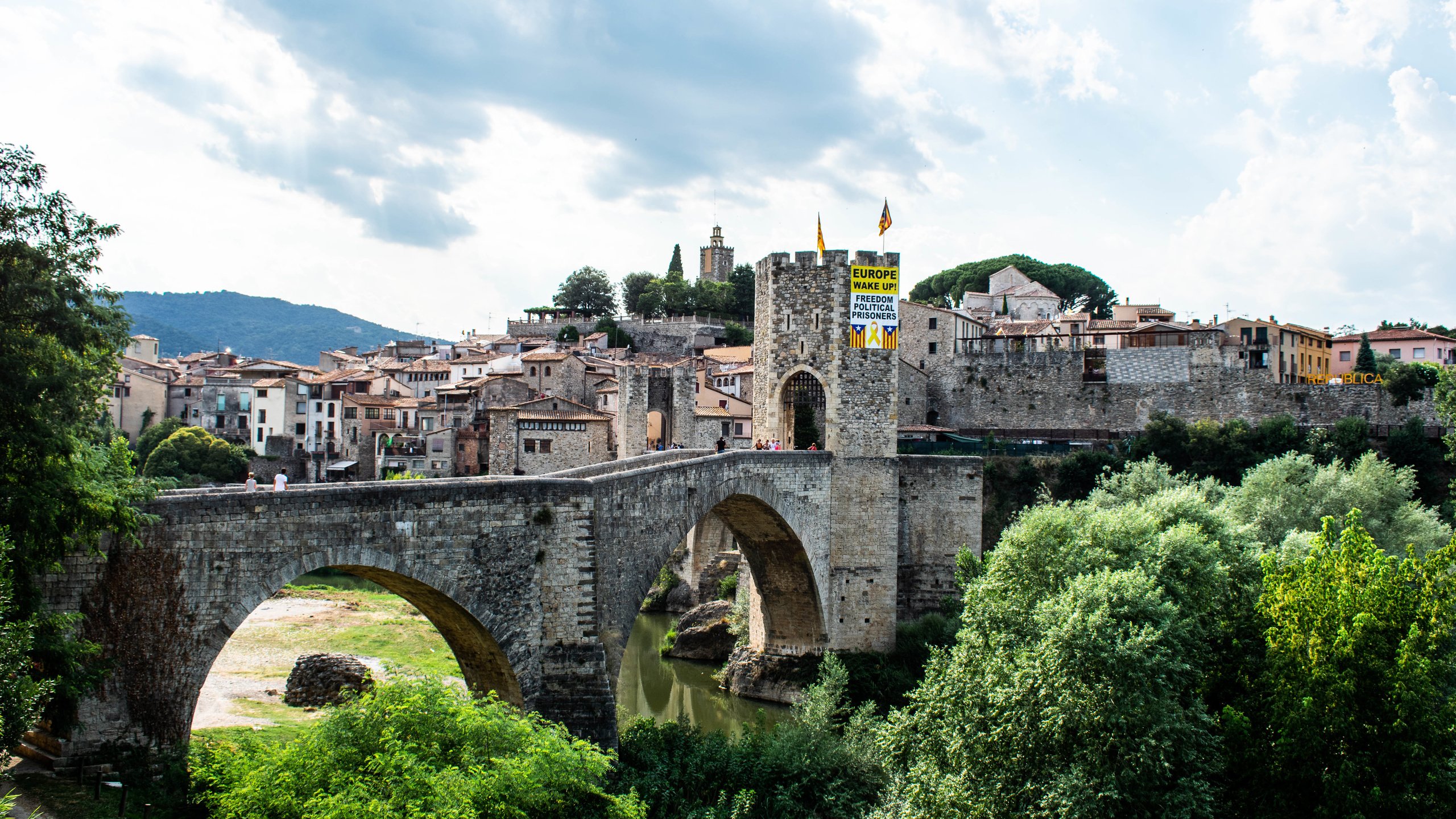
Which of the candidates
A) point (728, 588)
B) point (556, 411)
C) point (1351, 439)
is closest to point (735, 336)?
point (556, 411)

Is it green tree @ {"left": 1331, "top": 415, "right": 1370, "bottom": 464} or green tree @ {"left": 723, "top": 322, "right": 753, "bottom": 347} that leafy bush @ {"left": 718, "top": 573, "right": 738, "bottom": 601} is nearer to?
green tree @ {"left": 1331, "top": 415, "right": 1370, "bottom": 464}

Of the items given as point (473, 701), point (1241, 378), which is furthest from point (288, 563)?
point (1241, 378)

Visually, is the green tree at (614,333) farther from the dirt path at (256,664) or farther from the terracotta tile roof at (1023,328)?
the dirt path at (256,664)

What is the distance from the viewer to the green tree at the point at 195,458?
5331 centimetres

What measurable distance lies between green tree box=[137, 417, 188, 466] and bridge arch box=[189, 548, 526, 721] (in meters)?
49.7

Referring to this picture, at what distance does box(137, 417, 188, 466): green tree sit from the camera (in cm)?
5991

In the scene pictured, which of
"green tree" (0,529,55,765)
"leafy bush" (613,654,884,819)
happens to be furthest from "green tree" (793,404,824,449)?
"green tree" (0,529,55,765)

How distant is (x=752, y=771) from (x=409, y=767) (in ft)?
30.5

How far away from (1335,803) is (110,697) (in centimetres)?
1623

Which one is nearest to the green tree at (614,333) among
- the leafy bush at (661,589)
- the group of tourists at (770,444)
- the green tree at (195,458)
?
the green tree at (195,458)

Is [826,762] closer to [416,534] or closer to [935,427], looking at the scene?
[416,534]

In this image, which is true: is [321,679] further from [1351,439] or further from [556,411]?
[1351,439]

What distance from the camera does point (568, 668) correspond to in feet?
53.5

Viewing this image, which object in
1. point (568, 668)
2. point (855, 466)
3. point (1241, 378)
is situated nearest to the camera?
point (568, 668)
